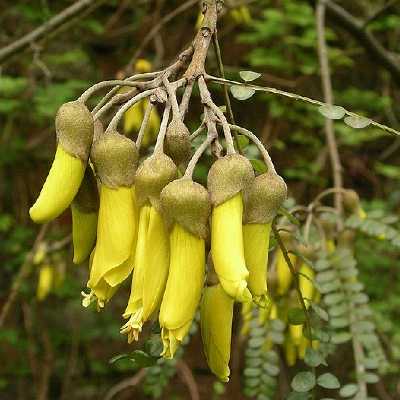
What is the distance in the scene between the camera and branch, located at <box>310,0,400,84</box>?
212 centimetres

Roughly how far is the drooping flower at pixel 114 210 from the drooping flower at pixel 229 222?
0.31ft

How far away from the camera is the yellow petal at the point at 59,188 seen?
803 millimetres

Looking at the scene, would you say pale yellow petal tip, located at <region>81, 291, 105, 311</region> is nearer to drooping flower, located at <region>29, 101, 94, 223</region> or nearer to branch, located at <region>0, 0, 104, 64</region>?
drooping flower, located at <region>29, 101, 94, 223</region>

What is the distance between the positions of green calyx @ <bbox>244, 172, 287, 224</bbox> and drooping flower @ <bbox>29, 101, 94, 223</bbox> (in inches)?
7.4

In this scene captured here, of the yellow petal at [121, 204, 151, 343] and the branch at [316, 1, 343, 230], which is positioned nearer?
the yellow petal at [121, 204, 151, 343]

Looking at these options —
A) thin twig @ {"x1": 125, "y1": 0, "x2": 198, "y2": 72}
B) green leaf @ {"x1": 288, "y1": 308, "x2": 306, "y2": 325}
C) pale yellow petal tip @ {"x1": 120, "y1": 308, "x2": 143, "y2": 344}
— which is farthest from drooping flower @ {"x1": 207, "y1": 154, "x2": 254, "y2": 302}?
thin twig @ {"x1": 125, "y1": 0, "x2": 198, "y2": 72}

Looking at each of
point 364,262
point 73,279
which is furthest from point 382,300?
point 73,279

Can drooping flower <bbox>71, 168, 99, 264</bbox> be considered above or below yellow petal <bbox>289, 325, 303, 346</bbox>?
below

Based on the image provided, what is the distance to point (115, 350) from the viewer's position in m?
3.90

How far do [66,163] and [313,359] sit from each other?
20.7 inches

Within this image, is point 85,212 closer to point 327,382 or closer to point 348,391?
point 327,382

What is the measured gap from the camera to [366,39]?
212 cm

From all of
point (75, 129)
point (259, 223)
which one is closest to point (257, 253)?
point (259, 223)

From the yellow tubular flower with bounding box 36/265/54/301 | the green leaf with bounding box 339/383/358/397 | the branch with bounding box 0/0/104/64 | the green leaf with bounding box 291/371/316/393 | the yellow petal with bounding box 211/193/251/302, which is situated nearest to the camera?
the yellow petal with bounding box 211/193/251/302
